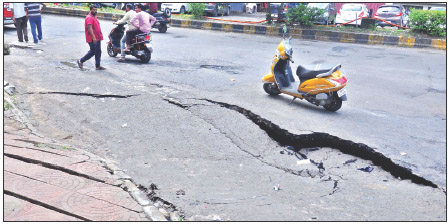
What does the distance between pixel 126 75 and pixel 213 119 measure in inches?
127

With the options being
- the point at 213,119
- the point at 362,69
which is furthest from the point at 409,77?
the point at 213,119

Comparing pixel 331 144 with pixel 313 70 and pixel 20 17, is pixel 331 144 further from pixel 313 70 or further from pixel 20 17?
pixel 20 17

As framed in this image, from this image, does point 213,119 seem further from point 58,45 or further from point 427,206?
point 58,45

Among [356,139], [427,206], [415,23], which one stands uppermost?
[415,23]

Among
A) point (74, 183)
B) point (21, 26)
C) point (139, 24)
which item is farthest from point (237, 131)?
point (21, 26)

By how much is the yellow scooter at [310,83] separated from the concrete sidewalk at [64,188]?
3.55 m

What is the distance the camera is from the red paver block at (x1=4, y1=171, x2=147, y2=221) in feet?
10.8

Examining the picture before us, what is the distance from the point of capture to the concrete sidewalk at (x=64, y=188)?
3295 millimetres

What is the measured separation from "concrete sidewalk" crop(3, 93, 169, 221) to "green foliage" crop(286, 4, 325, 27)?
42.2ft

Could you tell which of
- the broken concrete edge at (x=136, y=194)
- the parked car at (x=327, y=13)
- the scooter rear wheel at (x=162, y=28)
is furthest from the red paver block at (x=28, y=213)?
the parked car at (x=327, y=13)

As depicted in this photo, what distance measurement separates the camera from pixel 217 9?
23.5m

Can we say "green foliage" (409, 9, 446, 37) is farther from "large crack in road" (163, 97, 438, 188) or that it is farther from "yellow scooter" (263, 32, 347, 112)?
"large crack in road" (163, 97, 438, 188)

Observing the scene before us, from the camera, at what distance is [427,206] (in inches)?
148

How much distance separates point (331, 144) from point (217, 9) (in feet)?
63.3
